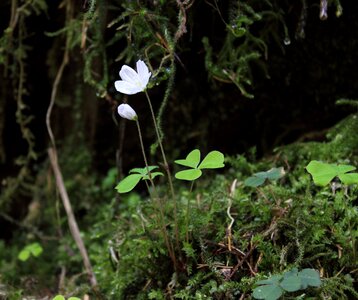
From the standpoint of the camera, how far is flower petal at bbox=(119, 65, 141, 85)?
4.89ft

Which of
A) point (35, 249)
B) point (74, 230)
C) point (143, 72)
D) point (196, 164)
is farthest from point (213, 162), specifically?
point (35, 249)

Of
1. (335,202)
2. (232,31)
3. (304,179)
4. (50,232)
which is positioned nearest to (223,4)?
(232,31)

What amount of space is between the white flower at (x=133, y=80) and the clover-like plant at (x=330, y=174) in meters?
0.60

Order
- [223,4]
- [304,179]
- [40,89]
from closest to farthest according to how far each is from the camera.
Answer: [304,179] < [223,4] < [40,89]

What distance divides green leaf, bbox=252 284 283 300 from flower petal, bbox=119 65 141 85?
728 millimetres

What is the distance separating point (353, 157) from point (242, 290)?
0.84 meters

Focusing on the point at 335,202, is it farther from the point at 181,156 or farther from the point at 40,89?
the point at 40,89

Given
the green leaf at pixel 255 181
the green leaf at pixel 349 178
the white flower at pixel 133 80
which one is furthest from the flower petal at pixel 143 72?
the green leaf at pixel 349 178

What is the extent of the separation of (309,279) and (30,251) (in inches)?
A: 66.8

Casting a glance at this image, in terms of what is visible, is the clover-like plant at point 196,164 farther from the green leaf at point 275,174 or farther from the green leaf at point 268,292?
the green leaf at point 268,292

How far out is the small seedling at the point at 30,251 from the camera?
2447 mm

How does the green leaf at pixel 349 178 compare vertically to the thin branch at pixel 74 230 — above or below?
above

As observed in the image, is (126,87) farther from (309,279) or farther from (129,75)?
(309,279)

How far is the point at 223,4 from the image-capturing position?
207 centimetres
